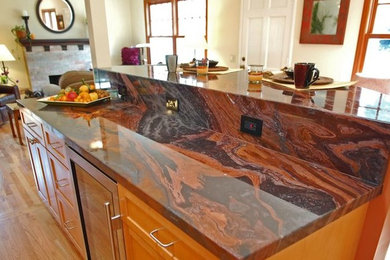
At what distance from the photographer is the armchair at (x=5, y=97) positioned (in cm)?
458

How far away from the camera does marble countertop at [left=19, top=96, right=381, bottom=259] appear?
704mm

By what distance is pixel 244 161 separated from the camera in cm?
109

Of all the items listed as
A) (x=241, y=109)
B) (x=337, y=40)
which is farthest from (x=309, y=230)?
(x=337, y=40)

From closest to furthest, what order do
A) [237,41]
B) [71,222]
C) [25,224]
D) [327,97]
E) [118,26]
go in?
[327,97] < [71,222] < [25,224] < [237,41] < [118,26]

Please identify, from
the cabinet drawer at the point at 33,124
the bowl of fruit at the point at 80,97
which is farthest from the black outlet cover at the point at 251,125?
the cabinet drawer at the point at 33,124

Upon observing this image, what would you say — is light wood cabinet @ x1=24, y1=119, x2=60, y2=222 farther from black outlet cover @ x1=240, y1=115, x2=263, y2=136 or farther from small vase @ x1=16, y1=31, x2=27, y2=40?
small vase @ x1=16, y1=31, x2=27, y2=40

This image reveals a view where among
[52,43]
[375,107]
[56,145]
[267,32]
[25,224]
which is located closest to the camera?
[375,107]

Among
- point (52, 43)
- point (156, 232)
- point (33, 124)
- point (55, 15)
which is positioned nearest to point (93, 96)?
point (33, 124)

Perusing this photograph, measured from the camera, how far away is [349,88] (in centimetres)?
140

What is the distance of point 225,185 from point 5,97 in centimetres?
492

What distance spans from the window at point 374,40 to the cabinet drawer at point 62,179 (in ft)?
11.7

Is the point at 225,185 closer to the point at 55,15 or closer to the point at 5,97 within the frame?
the point at 5,97

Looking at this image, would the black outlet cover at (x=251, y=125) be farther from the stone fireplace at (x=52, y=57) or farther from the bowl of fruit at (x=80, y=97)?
the stone fireplace at (x=52, y=57)

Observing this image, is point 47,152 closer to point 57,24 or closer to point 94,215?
point 94,215
